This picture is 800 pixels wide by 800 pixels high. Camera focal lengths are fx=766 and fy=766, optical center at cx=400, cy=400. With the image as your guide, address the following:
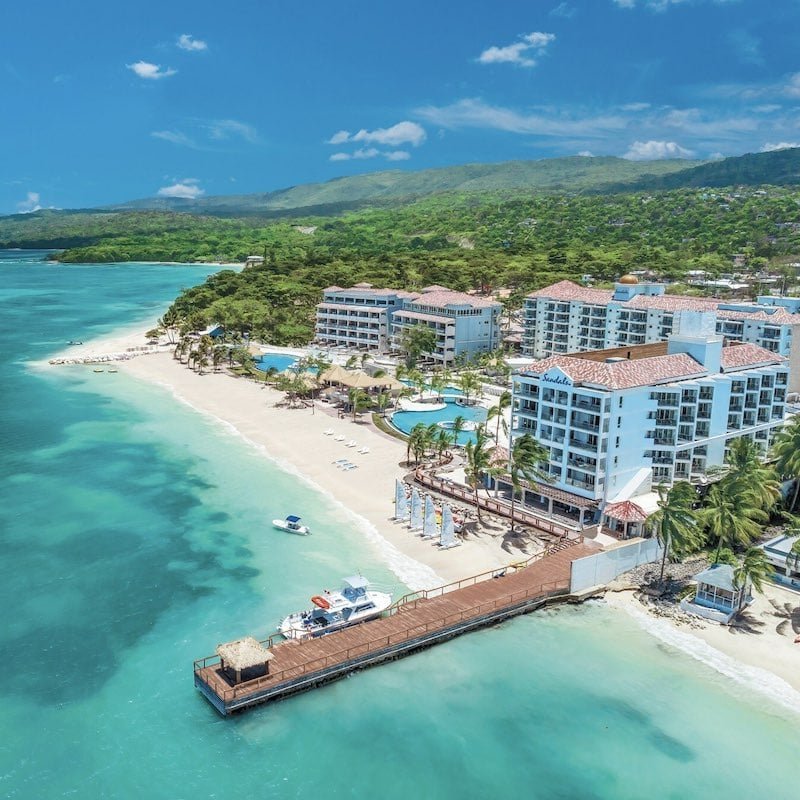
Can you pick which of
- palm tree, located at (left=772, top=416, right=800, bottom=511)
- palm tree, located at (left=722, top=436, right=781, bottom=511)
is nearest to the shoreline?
palm tree, located at (left=722, top=436, right=781, bottom=511)

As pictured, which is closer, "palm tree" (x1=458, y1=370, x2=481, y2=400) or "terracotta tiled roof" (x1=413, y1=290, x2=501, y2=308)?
"palm tree" (x1=458, y1=370, x2=481, y2=400)

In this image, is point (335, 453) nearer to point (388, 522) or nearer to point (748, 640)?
point (388, 522)

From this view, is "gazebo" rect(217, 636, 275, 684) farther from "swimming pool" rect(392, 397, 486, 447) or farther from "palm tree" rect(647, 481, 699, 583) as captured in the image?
"swimming pool" rect(392, 397, 486, 447)

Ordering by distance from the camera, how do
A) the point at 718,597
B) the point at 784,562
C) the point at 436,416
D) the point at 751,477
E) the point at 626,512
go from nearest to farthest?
1. the point at 718,597
2. the point at 784,562
3. the point at 626,512
4. the point at 751,477
5. the point at 436,416

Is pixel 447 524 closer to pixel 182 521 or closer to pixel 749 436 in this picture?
pixel 182 521

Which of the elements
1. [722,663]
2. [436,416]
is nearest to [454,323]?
[436,416]

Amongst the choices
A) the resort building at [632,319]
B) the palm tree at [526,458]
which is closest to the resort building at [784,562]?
the palm tree at [526,458]
